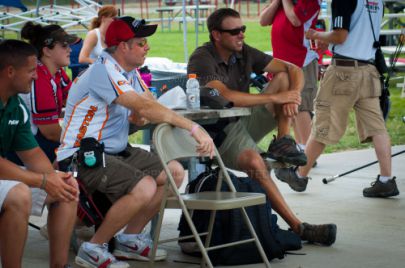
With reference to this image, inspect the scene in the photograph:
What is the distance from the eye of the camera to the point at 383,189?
7.82 meters

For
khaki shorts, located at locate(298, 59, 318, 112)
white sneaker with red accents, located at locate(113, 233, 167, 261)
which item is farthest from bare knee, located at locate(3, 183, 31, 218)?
khaki shorts, located at locate(298, 59, 318, 112)

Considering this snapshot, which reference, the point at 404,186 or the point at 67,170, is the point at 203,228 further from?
the point at 404,186

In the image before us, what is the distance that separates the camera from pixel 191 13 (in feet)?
117

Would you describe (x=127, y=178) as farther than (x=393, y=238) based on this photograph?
No

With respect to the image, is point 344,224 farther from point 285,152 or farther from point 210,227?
point 210,227

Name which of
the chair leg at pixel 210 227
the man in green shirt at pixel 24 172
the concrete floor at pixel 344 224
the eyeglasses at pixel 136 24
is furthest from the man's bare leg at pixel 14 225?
the eyeglasses at pixel 136 24

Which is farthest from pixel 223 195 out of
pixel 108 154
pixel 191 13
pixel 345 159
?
pixel 191 13

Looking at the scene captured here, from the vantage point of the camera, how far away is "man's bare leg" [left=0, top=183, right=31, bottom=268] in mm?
4590

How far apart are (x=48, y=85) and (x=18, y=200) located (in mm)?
1495

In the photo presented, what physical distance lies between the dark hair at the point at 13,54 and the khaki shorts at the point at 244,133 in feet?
5.86

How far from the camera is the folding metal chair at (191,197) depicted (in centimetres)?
513

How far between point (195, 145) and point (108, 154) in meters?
0.59

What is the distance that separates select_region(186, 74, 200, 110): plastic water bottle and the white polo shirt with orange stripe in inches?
19.1

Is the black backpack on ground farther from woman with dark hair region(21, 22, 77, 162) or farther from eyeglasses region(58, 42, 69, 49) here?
eyeglasses region(58, 42, 69, 49)
